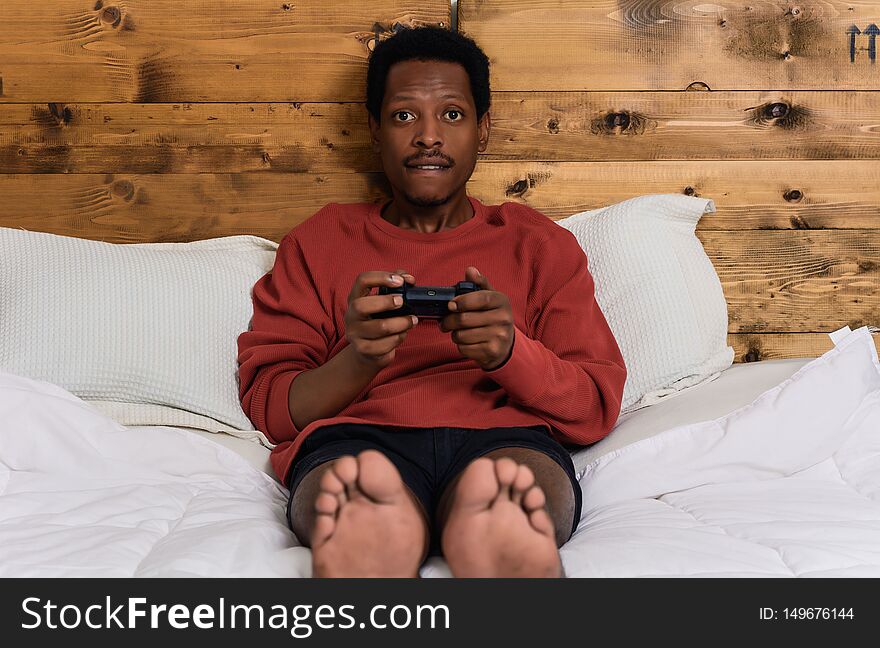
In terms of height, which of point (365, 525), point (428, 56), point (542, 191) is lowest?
point (365, 525)

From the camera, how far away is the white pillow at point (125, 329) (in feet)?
3.77

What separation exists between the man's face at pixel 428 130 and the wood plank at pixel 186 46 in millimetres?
328

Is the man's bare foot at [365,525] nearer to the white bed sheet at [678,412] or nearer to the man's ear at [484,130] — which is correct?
the white bed sheet at [678,412]

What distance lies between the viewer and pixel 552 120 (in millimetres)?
1536

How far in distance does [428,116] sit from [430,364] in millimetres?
392

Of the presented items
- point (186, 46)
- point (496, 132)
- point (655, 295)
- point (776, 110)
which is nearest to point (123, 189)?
point (186, 46)

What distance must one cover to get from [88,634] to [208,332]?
665 millimetres

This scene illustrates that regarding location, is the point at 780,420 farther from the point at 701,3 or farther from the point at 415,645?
the point at 701,3

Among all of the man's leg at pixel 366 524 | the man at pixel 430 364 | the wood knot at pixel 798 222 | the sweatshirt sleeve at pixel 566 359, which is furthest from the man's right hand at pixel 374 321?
the wood knot at pixel 798 222

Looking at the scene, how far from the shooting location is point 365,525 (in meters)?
0.67

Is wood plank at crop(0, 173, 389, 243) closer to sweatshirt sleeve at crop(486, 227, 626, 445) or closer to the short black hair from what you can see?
the short black hair

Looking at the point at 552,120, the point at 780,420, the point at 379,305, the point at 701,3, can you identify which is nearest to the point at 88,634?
the point at 379,305

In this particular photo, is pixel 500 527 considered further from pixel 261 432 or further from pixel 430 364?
pixel 261 432

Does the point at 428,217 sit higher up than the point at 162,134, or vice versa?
the point at 162,134
